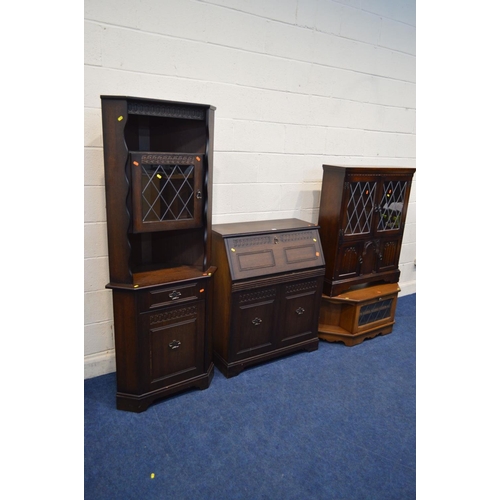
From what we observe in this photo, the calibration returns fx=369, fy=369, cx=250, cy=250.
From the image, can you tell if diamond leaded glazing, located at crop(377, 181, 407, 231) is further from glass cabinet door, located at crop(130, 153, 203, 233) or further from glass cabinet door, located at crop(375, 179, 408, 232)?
glass cabinet door, located at crop(130, 153, 203, 233)

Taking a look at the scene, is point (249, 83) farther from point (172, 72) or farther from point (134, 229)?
point (134, 229)

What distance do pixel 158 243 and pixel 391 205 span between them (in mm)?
1961

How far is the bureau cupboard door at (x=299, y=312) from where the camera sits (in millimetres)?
2711

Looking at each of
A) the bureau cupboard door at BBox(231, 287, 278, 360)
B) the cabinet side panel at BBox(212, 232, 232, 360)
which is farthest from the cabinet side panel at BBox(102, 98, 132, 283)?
the bureau cupboard door at BBox(231, 287, 278, 360)

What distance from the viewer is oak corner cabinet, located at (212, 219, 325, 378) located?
247 cm

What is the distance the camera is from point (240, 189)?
9.26ft

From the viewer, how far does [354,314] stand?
118 inches

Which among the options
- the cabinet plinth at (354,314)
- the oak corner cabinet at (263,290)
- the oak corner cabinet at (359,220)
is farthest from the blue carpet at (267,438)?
the oak corner cabinet at (359,220)

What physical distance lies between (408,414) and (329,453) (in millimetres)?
652

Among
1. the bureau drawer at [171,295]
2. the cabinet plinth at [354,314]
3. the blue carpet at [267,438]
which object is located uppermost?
the bureau drawer at [171,295]

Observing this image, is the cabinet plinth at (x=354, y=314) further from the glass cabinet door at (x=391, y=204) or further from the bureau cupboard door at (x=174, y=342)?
the bureau cupboard door at (x=174, y=342)

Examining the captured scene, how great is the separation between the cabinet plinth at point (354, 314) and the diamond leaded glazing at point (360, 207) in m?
0.54

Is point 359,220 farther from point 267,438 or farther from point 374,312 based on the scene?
point 267,438

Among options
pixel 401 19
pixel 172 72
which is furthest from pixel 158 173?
pixel 401 19
